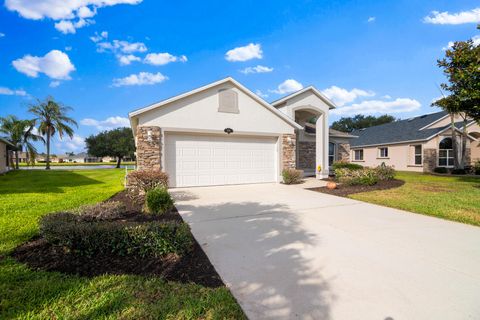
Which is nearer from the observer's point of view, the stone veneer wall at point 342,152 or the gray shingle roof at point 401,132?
the stone veneer wall at point 342,152

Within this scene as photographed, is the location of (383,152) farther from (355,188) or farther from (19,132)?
(19,132)

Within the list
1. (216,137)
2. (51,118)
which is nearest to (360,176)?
(216,137)

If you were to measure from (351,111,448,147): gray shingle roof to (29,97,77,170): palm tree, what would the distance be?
3701 centimetres

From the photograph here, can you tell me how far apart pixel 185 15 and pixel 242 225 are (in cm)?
1089

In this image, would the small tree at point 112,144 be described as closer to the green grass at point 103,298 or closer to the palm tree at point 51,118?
the palm tree at point 51,118

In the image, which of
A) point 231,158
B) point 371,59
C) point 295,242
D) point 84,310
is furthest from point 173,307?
point 371,59

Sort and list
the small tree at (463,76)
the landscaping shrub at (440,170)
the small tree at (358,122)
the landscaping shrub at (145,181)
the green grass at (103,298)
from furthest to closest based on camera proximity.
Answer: the small tree at (358,122)
the landscaping shrub at (440,170)
the small tree at (463,76)
the landscaping shrub at (145,181)
the green grass at (103,298)

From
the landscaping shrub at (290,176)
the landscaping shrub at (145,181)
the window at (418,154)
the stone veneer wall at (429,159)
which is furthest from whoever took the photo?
the window at (418,154)

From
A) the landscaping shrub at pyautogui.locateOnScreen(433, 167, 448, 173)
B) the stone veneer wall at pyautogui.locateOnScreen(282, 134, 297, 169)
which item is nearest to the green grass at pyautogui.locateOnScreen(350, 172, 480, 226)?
the stone veneer wall at pyautogui.locateOnScreen(282, 134, 297, 169)

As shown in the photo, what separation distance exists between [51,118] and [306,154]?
31980 mm

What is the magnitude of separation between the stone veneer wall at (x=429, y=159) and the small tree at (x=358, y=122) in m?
43.3

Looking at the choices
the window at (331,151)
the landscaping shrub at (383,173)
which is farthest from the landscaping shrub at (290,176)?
the window at (331,151)

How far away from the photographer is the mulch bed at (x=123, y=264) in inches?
121

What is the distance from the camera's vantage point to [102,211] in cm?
523
